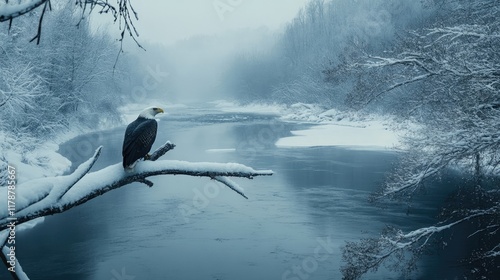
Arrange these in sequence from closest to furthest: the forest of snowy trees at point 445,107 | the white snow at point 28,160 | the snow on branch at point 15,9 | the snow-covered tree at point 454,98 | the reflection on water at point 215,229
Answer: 1. the snow on branch at point 15,9
2. the snow-covered tree at point 454,98
3. the forest of snowy trees at point 445,107
4. the reflection on water at point 215,229
5. the white snow at point 28,160

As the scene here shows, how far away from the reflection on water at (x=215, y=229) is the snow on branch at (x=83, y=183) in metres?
8.61

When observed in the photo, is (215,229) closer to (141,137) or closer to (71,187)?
(141,137)

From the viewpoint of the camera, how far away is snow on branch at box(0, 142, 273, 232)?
5.32 feet

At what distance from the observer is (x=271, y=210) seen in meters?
14.8

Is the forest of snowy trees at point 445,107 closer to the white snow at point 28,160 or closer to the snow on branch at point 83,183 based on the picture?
the snow on branch at point 83,183

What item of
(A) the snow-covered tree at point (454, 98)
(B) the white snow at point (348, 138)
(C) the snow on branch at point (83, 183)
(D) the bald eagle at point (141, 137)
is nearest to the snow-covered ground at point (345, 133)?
(B) the white snow at point (348, 138)

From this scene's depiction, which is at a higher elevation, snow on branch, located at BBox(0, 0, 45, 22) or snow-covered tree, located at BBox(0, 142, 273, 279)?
snow on branch, located at BBox(0, 0, 45, 22)

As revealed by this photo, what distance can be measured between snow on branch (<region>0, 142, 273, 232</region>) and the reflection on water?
28.3ft

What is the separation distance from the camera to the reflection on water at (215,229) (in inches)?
409

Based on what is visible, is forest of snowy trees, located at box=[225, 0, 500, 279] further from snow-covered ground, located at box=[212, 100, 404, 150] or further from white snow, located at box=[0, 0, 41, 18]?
snow-covered ground, located at box=[212, 100, 404, 150]

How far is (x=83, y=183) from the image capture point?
188cm

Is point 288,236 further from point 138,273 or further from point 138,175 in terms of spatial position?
point 138,175

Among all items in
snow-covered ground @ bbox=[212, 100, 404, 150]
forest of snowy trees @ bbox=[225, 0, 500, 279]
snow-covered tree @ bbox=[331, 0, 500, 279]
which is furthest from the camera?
snow-covered ground @ bbox=[212, 100, 404, 150]

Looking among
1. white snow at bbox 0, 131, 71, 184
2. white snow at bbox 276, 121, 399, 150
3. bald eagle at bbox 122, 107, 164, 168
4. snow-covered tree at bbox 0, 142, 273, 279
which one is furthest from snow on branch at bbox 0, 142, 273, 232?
white snow at bbox 276, 121, 399, 150
